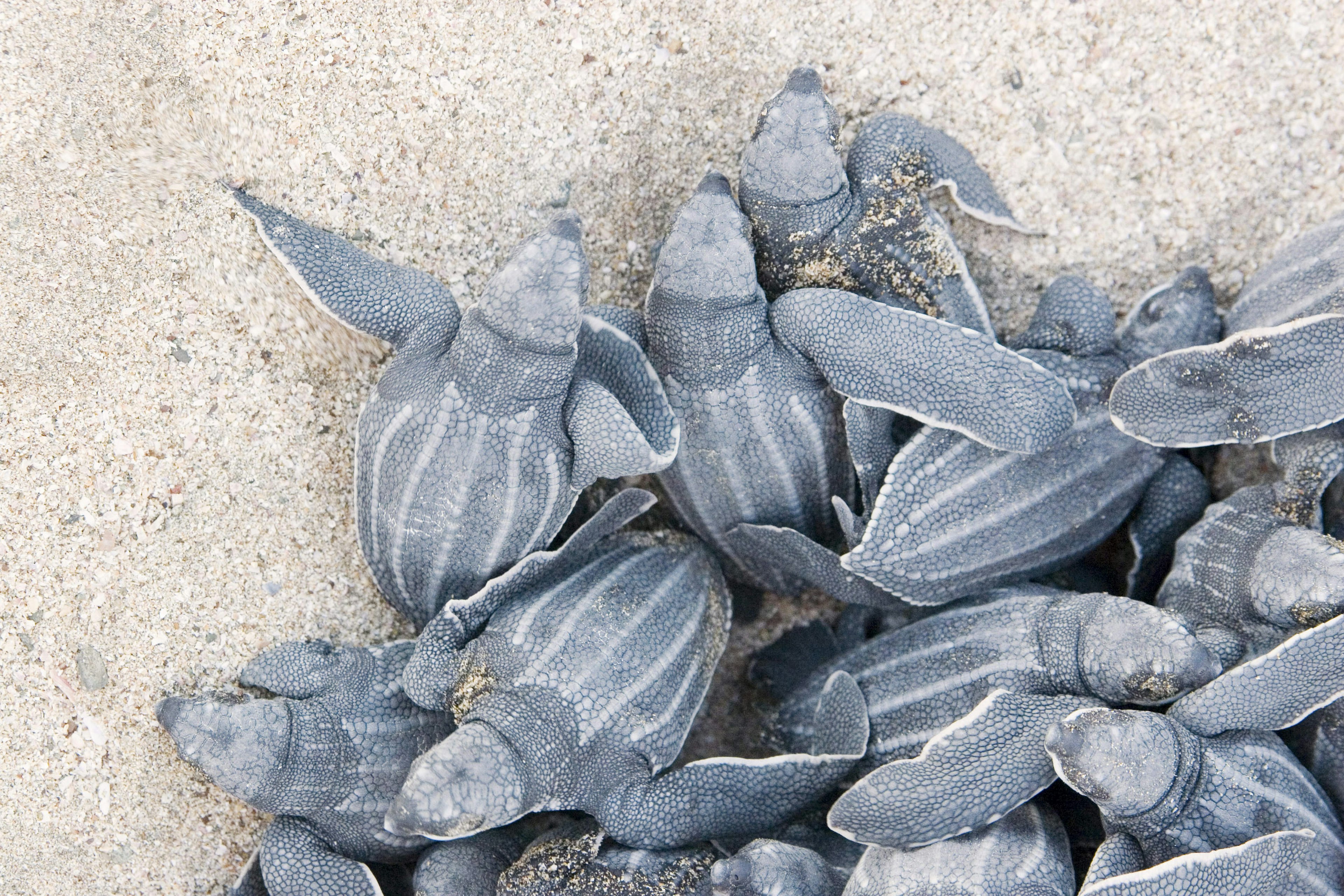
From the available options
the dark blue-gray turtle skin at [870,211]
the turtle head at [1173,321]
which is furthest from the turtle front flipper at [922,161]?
the turtle head at [1173,321]

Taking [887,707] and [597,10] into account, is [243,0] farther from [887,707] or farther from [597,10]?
[887,707]

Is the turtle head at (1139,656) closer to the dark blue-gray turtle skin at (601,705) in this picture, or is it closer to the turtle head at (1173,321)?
the dark blue-gray turtle skin at (601,705)

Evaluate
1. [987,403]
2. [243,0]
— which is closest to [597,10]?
[243,0]

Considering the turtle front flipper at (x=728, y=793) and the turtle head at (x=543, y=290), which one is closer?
the turtle head at (x=543, y=290)

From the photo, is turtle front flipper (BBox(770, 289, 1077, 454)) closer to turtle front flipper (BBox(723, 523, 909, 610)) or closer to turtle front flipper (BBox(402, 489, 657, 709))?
turtle front flipper (BBox(723, 523, 909, 610))

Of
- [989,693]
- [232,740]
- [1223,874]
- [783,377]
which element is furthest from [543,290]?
[1223,874]

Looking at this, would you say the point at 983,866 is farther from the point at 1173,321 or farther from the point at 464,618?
the point at 1173,321
